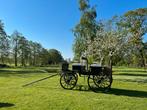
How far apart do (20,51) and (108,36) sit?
4058cm

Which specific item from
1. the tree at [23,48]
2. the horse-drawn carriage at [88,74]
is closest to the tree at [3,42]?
the tree at [23,48]

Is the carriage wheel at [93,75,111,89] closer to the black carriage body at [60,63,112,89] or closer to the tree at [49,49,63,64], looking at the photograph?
the black carriage body at [60,63,112,89]

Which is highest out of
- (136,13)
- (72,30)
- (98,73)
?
(136,13)

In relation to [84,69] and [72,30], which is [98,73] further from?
[72,30]

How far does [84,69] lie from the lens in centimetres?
1213

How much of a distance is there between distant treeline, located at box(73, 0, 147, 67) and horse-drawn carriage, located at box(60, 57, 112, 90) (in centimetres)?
834

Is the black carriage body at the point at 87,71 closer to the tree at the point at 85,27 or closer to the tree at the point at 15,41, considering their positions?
the tree at the point at 85,27

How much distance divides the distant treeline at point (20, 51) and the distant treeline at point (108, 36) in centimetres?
2078

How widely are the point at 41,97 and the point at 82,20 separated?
2236 cm

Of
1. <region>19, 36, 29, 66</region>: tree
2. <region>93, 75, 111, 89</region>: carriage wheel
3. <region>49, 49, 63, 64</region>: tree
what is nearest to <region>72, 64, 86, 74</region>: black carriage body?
<region>93, 75, 111, 89</region>: carriage wheel

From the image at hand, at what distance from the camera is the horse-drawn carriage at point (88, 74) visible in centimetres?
1193

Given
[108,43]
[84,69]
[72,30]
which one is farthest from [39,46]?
[84,69]

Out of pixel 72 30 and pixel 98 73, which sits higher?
pixel 72 30

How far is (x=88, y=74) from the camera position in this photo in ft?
39.3
